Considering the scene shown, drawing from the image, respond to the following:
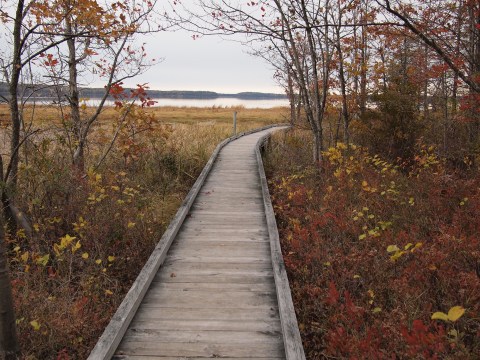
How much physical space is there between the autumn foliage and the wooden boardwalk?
1.81 feet

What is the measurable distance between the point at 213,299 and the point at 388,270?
237 cm

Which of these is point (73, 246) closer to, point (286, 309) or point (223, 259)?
point (223, 259)

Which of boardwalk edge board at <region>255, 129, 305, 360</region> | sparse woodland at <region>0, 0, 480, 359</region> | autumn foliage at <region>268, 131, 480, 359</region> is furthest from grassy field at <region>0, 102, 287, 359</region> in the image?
autumn foliage at <region>268, 131, 480, 359</region>

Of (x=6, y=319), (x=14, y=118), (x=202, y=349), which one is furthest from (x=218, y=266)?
(x=14, y=118)

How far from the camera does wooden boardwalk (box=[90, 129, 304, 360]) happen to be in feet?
10.8

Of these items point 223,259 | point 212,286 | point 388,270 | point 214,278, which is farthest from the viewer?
point 223,259

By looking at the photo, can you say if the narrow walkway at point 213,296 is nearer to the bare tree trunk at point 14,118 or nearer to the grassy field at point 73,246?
the grassy field at point 73,246

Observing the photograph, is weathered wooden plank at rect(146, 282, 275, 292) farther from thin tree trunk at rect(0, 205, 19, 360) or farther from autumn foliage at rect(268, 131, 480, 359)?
thin tree trunk at rect(0, 205, 19, 360)

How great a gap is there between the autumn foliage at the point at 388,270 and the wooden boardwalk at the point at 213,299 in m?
0.55

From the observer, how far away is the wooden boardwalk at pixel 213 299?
129 inches

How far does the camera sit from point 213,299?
4094 millimetres

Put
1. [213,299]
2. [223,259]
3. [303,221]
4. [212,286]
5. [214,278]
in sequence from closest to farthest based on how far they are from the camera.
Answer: [213,299] → [212,286] → [214,278] → [223,259] → [303,221]

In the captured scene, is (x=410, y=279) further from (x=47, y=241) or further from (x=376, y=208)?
(x=47, y=241)

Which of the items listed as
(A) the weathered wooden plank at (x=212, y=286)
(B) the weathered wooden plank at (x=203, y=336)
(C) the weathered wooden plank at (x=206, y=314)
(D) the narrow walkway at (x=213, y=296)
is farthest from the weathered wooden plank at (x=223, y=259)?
(B) the weathered wooden plank at (x=203, y=336)
